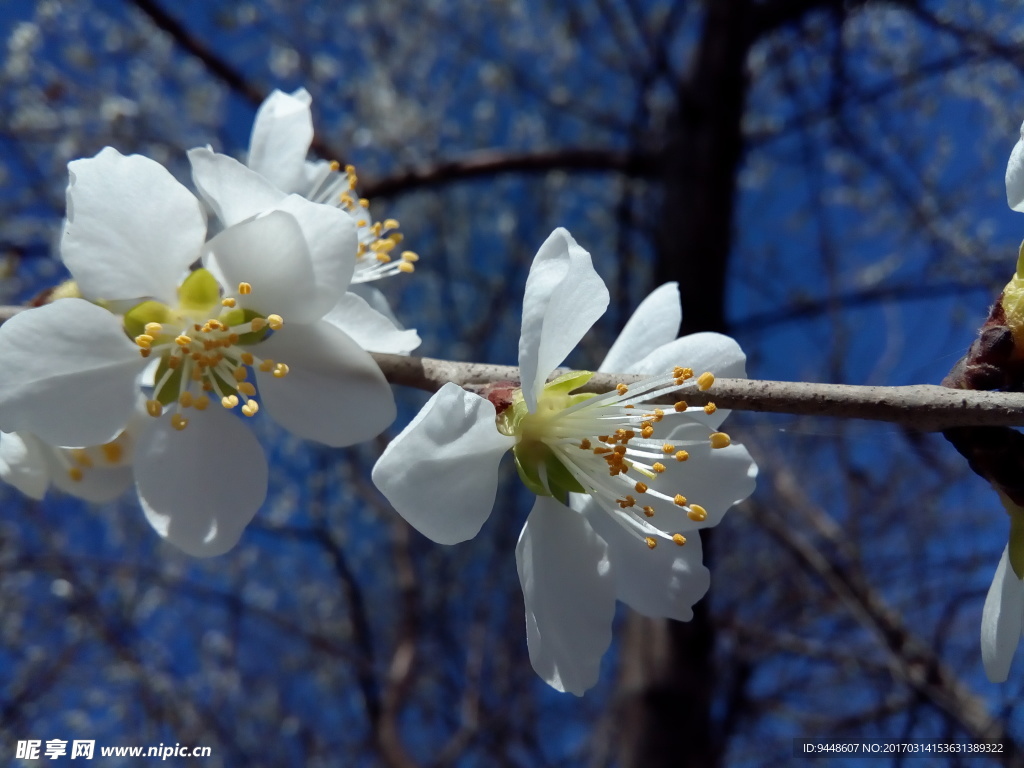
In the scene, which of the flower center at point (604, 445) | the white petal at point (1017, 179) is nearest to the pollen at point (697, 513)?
the flower center at point (604, 445)

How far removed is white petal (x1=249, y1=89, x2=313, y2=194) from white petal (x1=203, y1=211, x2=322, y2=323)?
25 centimetres

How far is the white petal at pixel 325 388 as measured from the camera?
0.75 m

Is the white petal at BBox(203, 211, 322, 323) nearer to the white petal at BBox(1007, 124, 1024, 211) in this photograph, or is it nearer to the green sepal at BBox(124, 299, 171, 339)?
the green sepal at BBox(124, 299, 171, 339)

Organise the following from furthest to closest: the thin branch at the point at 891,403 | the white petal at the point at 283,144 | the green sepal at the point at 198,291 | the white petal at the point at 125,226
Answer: the white petal at the point at 283,144
the green sepal at the point at 198,291
the white petal at the point at 125,226
the thin branch at the point at 891,403

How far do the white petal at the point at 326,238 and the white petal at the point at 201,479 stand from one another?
0.69 feet

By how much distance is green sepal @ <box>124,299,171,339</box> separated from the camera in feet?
2.58

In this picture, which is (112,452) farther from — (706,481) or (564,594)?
(706,481)

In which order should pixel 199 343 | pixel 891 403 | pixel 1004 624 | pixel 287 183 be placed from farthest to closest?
pixel 287 183, pixel 199 343, pixel 1004 624, pixel 891 403

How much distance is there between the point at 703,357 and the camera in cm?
81

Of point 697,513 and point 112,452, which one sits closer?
point 697,513

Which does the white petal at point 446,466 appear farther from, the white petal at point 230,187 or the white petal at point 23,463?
the white petal at point 23,463

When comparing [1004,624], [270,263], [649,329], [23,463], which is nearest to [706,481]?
[649,329]

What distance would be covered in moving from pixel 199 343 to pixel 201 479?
0.15 meters

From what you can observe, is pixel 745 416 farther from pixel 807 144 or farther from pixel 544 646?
pixel 807 144
